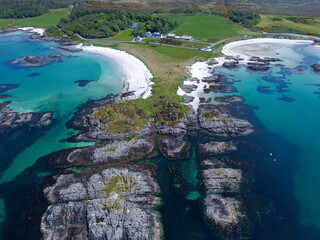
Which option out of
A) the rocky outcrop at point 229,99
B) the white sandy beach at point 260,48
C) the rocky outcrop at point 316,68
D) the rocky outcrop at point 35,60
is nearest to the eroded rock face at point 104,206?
the rocky outcrop at point 229,99

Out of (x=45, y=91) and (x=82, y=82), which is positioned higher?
(x=82, y=82)

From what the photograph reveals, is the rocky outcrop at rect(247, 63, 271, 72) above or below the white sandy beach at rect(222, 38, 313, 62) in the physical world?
below

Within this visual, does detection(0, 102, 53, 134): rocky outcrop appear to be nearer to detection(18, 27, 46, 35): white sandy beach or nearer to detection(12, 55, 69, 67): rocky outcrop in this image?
detection(12, 55, 69, 67): rocky outcrop

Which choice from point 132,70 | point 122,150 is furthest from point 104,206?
point 132,70

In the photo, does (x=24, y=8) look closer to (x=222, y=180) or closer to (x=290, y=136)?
A: (x=222, y=180)

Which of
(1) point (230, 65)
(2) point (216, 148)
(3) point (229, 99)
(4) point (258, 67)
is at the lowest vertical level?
(2) point (216, 148)

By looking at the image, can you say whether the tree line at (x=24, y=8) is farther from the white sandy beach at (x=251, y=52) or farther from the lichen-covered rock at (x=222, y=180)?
the lichen-covered rock at (x=222, y=180)

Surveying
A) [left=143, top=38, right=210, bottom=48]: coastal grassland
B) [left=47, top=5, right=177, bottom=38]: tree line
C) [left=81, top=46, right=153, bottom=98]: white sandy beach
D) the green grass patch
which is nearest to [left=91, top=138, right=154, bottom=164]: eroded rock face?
[left=81, top=46, right=153, bottom=98]: white sandy beach

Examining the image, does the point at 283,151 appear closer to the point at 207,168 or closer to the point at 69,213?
the point at 207,168
